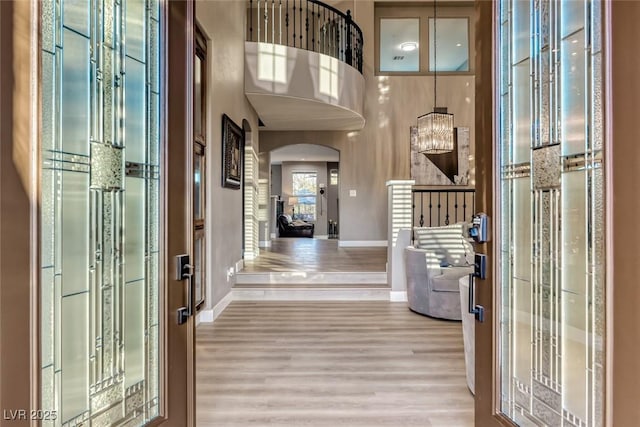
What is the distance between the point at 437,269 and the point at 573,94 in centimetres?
308

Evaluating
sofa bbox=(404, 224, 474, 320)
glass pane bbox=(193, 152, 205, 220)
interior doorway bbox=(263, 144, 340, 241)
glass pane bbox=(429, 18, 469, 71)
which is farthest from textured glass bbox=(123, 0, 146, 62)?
interior doorway bbox=(263, 144, 340, 241)

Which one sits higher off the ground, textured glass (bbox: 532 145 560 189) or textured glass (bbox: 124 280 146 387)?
textured glass (bbox: 532 145 560 189)

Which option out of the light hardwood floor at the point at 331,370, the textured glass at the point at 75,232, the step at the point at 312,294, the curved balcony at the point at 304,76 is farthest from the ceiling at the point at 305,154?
the textured glass at the point at 75,232

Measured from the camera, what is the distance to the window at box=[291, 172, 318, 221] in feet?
50.4

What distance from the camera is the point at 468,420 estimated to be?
2.04 m

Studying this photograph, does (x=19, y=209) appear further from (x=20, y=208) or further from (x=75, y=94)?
(x=75, y=94)

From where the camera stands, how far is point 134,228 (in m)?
1.24

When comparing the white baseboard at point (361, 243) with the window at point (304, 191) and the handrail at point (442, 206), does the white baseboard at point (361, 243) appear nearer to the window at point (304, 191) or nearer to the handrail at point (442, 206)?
the handrail at point (442, 206)

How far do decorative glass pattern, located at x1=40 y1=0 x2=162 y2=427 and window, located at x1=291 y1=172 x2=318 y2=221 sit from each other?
554 inches

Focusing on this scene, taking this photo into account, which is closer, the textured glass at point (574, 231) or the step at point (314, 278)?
the textured glass at point (574, 231)

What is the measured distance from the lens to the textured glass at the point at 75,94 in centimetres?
100

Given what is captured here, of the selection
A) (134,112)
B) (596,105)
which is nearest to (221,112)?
(134,112)

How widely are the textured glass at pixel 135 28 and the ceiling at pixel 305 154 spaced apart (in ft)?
32.8

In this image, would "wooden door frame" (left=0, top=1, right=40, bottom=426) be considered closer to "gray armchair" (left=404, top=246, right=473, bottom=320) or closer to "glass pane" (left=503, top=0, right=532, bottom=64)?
"glass pane" (left=503, top=0, right=532, bottom=64)
